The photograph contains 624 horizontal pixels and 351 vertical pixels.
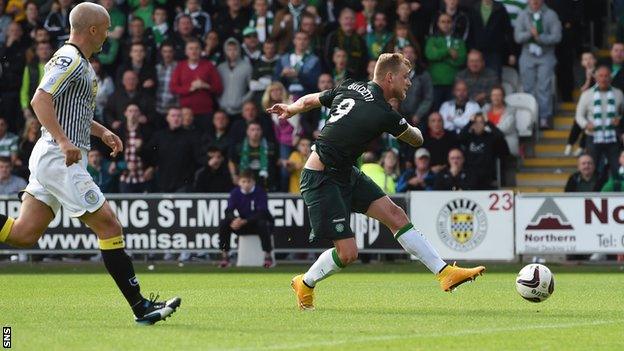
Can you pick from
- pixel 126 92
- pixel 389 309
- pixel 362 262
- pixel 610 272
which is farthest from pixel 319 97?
pixel 126 92

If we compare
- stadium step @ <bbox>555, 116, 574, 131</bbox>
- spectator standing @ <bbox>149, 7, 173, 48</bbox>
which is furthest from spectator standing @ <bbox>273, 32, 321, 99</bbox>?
stadium step @ <bbox>555, 116, 574, 131</bbox>

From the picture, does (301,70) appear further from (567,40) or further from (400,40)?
(567,40)

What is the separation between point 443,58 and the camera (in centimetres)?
2427

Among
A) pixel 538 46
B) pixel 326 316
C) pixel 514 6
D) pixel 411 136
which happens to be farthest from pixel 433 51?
pixel 326 316

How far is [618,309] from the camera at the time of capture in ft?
41.3

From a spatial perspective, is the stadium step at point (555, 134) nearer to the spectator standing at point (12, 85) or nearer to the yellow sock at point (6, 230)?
the spectator standing at point (12, 85)

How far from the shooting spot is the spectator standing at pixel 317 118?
23141 mm

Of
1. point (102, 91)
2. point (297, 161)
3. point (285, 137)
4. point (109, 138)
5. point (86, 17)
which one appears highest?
point (86, 17)

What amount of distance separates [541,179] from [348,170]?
1270 cm

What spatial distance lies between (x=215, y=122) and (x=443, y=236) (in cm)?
451

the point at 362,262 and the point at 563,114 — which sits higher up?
the point at 563,114

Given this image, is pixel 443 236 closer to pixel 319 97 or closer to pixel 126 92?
pixel 126 92

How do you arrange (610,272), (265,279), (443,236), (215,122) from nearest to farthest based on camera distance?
(265,279)
(610,272)
(443,236)
(215,122)

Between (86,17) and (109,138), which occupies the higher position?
(86,17)
